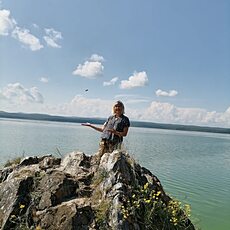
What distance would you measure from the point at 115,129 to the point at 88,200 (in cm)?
162

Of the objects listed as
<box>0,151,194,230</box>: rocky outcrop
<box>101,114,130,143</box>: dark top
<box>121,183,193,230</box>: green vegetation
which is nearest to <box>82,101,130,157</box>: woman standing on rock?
<box>101,114,130,143</box>: dark top

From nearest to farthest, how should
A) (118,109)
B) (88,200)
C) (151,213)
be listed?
(151,213)
(88,200)
(118,109)

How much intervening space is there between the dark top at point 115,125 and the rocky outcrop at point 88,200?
46 cm

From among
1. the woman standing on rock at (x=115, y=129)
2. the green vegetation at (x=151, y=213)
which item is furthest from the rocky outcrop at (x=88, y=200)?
the woman standing on rock at (x=115, y=129)

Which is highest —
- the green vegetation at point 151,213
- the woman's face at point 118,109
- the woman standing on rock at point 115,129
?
the woman's face at point 118,109

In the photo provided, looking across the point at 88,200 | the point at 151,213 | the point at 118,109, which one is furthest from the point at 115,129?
the point at 151,213

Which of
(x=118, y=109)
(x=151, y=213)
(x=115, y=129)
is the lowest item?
(x=151, y=213)

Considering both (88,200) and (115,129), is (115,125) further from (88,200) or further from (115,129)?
(88,200)

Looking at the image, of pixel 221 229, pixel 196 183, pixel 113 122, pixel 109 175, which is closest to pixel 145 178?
pixel 109 175

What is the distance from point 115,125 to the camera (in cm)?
605

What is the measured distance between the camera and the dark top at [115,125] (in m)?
6.01

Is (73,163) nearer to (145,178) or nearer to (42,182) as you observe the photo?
(42,182)

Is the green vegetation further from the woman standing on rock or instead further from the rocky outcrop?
the woman standing on rock

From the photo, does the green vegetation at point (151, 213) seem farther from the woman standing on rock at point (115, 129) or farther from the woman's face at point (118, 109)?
the woman's face at point (118, 109)
